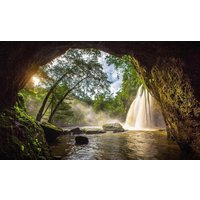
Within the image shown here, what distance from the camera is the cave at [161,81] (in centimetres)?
523

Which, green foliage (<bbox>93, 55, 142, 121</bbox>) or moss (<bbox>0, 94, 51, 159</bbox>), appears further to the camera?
green foliage (<bbox>93, 55, 142, 121</bbox>)

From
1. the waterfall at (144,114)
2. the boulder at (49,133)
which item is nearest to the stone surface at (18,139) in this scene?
the boulder at (49,133)

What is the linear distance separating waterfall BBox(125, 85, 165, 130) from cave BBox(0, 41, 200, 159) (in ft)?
37.0

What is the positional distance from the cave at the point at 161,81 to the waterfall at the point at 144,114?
37.0ft

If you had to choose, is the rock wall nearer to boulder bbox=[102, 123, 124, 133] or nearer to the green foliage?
the green foliage

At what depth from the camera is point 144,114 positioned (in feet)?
66.9

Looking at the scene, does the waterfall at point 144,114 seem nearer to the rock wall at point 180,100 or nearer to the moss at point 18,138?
the rock wall at point 180,100

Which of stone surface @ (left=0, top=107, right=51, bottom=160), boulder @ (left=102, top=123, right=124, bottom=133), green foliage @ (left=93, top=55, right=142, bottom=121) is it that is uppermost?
green foliage @ (left=93, top=55, right=142, bottom=121)

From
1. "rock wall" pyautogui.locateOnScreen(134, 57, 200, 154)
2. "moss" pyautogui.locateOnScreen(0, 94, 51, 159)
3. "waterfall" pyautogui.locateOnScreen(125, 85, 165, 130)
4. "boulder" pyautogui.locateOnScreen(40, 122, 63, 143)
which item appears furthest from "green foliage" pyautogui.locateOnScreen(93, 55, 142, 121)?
"moss" pyautogui.locateOnScreen(0, 94, 51, 159)

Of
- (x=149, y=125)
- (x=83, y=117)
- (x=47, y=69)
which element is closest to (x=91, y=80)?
(x=47, y=69)

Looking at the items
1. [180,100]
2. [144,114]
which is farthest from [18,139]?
[144,114]

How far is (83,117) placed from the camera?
2698cm

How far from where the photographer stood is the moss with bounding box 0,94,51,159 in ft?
15.3
